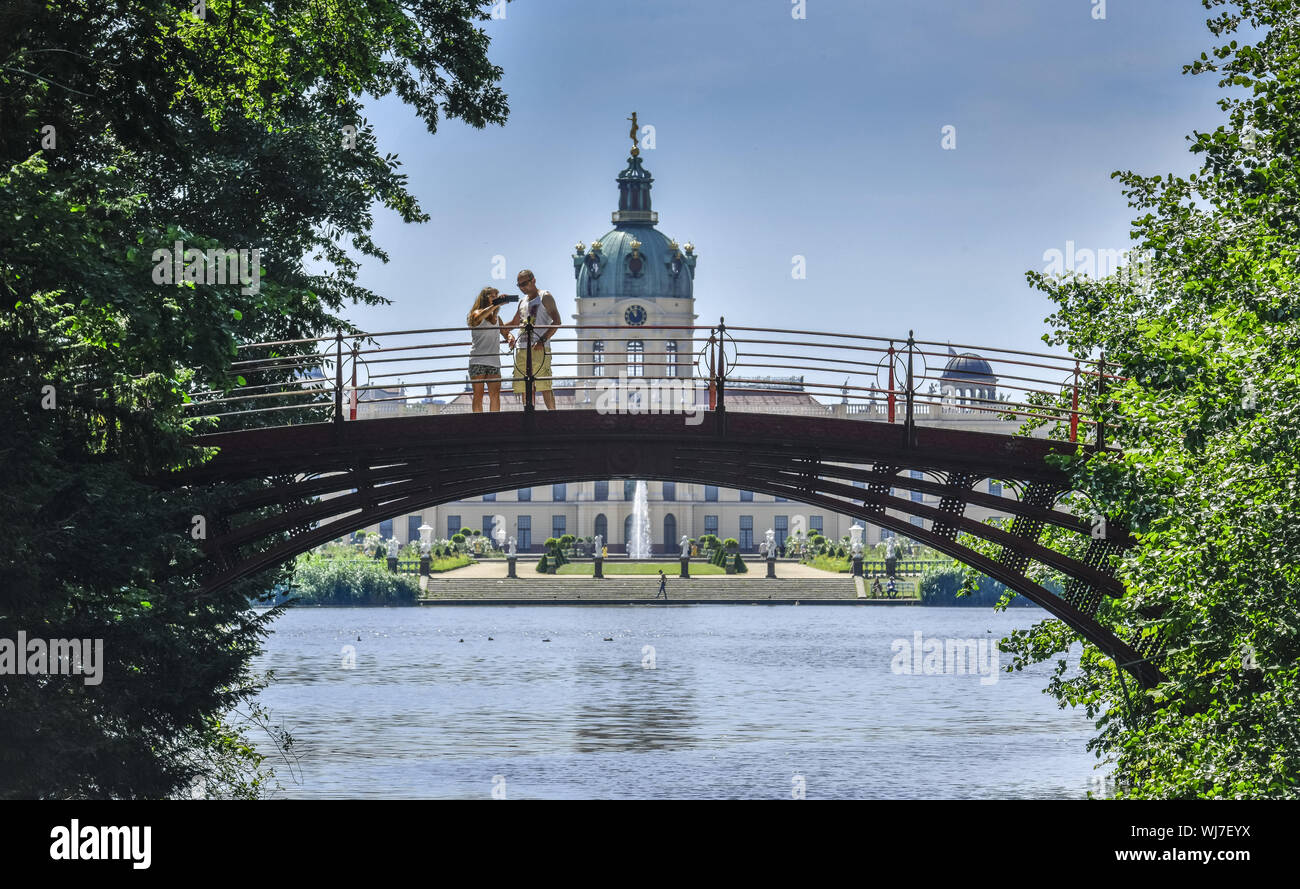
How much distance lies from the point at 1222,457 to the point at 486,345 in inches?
354

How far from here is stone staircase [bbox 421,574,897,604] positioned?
86.1 m

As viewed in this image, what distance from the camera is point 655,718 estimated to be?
39.0 m

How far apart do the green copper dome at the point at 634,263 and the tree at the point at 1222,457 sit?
116m

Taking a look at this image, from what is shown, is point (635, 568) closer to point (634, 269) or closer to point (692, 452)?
point (634, 269)

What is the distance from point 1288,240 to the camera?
16.0 metres

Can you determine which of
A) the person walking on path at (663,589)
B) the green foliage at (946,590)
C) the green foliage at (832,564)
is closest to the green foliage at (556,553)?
the person walking on path at (663,589)

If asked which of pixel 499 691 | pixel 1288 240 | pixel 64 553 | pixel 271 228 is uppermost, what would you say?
pixel 271 228

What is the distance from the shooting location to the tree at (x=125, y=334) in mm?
15562

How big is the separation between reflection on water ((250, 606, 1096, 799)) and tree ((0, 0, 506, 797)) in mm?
8529

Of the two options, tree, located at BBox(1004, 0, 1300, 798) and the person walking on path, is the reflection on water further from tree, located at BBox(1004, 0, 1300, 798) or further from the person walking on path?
the person walking on path

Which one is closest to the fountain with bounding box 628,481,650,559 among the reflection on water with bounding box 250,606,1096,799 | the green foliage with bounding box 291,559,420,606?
the green foliage with bounding box 291,559,420,606
